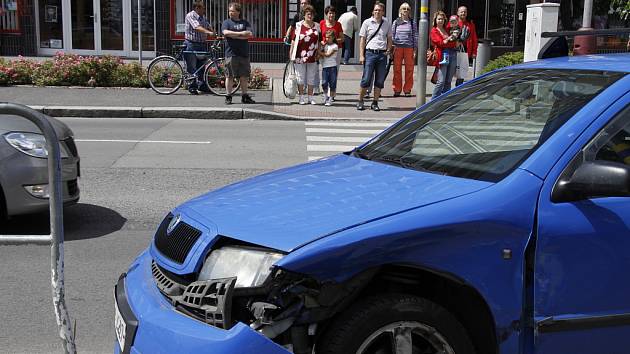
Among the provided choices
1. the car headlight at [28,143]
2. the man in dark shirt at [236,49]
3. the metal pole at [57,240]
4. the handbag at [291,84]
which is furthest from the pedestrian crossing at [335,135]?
the metal pole at [57,240]

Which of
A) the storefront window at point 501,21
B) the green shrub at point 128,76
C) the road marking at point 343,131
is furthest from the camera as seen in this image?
the storefront window at point 501,21

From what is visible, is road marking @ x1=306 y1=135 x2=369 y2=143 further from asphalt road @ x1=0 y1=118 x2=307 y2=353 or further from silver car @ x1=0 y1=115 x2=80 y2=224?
silver car @ x1=0 y1=115 x2=80 y2=224

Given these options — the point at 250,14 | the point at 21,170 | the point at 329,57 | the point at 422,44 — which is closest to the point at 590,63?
the point at 21,170

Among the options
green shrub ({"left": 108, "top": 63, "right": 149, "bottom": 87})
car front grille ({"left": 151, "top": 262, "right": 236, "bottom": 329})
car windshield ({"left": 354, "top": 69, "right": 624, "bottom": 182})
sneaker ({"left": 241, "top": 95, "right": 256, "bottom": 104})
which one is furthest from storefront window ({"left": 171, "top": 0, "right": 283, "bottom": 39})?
car front grille ({"left": 151, "top": 262, "right": 236, "bottom": 329})

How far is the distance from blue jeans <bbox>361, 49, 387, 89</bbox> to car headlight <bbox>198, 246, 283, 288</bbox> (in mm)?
12211

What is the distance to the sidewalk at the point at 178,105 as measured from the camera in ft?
47.5

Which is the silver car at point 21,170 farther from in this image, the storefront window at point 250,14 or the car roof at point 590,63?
Answer: the storefront window at point 250,14

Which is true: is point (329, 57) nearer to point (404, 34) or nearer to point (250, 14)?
point (404, 34)

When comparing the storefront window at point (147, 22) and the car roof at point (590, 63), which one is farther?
the storefront window at point (147, 22)

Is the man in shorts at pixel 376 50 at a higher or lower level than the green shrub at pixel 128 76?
higher

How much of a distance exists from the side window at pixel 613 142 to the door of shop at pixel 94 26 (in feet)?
71.4

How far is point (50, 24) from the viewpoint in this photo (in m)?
23.8

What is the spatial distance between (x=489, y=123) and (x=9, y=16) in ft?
74.6

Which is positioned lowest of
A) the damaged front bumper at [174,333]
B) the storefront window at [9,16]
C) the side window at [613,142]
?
the damaged front bumper at [174,333]
